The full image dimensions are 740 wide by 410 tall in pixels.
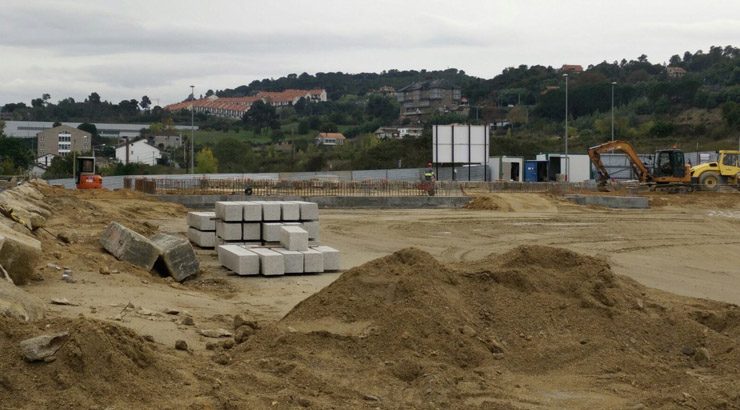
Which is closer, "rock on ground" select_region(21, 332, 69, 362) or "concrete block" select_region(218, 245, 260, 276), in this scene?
"rock on ground" select_region(21, 332, 69, 362)

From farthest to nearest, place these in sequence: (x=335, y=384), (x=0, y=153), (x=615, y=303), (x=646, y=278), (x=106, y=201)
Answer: (x=0, y=153)
(x=106, y=201)
(x=646, y=278)
(x=615, y=303)
(x=335, y=384)

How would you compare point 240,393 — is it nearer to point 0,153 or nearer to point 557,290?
point 557,290

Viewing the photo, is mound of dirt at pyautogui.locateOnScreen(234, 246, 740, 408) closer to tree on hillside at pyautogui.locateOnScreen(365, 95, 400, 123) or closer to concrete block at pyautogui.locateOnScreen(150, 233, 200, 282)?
concrete block at pyautogui.locateOnScreen(150, 233, 200, 282)

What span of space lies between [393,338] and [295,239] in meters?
7.85

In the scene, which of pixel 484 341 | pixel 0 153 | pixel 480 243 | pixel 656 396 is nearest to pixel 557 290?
pixel 484 341

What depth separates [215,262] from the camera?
18.4 meters

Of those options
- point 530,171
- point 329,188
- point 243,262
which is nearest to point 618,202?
point 329,188

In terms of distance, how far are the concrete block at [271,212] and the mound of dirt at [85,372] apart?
34.5 ft

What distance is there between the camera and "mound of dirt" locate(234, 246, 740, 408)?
27.5 feet

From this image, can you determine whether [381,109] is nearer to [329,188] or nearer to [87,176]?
[329,188]

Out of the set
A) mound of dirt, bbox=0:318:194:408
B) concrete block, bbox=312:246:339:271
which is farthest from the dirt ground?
concrete block, bbox=312:246:339:271

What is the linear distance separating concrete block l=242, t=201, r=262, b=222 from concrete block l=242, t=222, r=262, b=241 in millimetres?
144

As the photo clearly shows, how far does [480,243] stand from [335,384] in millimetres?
16460

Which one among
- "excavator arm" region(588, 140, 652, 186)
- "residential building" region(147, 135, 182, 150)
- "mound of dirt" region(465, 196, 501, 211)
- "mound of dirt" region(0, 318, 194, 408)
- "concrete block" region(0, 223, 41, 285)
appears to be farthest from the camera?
"residential building" region(147, 135, 182, 150)
